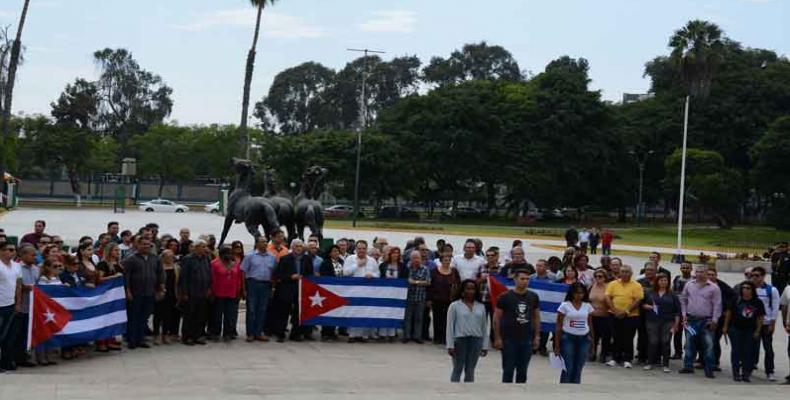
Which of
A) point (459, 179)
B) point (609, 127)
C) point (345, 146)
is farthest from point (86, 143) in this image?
point (609, 127)

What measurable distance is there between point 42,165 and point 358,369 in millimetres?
82566

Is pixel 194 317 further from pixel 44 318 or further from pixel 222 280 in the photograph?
pixel 44 318

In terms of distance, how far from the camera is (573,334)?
11.3m

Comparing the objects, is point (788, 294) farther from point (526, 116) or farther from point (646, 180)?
point (646, 180)

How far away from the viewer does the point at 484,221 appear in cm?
7844

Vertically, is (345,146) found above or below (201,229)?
above

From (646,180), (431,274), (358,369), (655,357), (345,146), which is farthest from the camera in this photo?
(646,180)

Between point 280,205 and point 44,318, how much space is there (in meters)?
10.1

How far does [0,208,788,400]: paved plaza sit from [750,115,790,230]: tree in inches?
2124

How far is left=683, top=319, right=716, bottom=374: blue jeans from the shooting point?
44.3 feet

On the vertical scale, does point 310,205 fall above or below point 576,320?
above

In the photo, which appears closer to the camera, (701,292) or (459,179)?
(701,292)

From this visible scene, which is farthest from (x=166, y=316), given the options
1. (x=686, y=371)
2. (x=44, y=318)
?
(x=686, y=371)

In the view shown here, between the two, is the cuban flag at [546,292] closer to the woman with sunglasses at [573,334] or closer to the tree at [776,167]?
the woman with sunglasses at [573,334]
